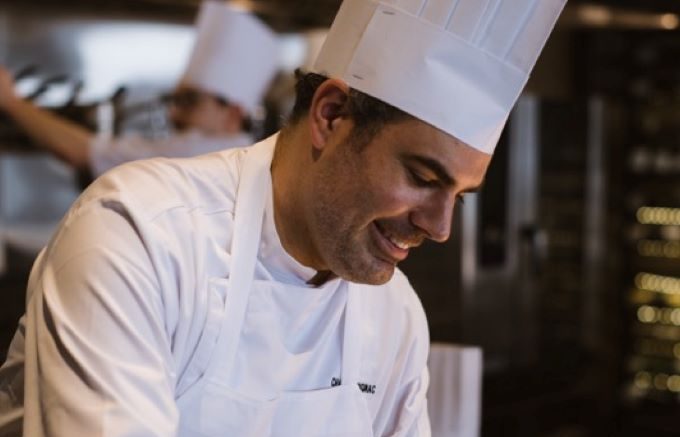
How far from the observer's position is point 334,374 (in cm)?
159

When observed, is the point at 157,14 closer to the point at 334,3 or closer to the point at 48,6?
the point at 48,6

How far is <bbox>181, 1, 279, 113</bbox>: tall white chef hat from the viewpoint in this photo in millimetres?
3533

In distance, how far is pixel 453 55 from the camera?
1.45 m

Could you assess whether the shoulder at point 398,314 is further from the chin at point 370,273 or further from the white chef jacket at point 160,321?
the chin at point 370,273

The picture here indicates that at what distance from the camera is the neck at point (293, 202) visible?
1.51 metres

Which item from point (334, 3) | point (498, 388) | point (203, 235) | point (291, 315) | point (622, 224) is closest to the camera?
point (203, 235)

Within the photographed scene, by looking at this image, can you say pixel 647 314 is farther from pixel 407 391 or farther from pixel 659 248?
pixel 407 391

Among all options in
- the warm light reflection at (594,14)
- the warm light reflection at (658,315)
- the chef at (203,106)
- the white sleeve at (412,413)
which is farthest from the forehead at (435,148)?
the warm light reflection at (658,315)

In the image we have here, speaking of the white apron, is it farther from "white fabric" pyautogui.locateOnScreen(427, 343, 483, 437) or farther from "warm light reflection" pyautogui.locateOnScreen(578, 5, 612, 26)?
"warm light reflection" pyautogui.locateOnScreen(578, 5, 612, 26)

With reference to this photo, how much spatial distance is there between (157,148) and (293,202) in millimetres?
1817

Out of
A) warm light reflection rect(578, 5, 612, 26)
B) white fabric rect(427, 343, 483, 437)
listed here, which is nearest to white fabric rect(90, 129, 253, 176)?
white fabric rect(427, 343, 483, 437)

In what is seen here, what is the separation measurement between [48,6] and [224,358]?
141 inches

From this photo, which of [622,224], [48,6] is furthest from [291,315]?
[622,224]

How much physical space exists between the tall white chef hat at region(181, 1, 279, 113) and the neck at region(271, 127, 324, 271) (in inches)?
79.7
